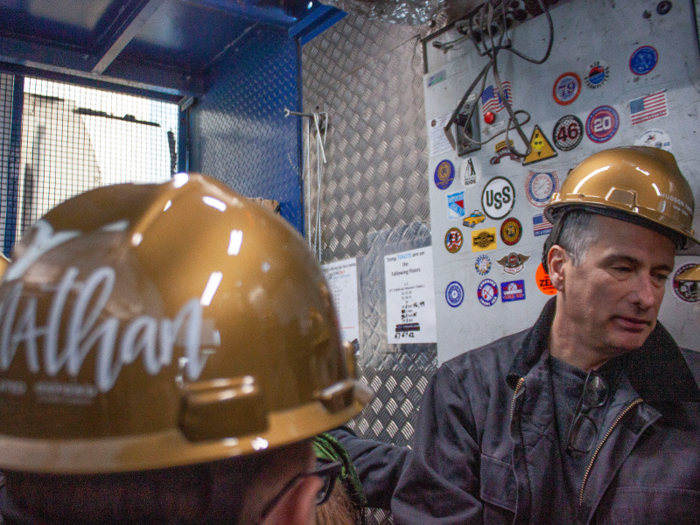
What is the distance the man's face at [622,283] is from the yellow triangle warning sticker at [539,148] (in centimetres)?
46

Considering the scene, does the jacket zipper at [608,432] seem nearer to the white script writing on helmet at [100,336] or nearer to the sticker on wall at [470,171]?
the sticker on wall at [470,171]

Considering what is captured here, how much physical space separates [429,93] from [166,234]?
7.42ft

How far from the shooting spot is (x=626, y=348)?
1767 mm

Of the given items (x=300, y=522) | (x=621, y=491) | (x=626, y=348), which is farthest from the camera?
(x=626, y=348)

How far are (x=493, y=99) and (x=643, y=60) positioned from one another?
24.5 inches

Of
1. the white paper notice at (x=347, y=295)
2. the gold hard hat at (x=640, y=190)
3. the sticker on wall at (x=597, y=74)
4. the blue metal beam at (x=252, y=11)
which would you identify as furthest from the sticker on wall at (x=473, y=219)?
the blue metal beam at (x=252, y=11)

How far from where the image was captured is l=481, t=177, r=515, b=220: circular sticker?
230 cm

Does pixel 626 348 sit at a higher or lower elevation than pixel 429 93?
lower

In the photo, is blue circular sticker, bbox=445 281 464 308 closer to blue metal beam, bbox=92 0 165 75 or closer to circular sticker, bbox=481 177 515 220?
circular sticker, bbox=481 177 515 220

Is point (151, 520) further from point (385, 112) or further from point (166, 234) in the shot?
point (385, 112)

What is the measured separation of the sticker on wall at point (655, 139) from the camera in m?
1.87

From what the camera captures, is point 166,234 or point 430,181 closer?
point 166,234

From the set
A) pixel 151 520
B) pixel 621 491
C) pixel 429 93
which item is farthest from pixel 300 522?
pixel 429 93

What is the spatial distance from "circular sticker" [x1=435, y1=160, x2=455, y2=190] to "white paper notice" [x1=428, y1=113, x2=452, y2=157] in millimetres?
69
